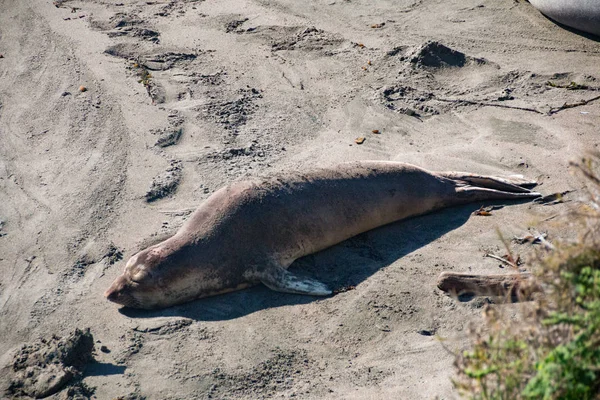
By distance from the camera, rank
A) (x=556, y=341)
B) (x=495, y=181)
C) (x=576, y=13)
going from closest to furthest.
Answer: (x=556, y=341)
(x=495, y=181)
(x=576, y=13)

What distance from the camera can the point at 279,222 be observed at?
18.6 feet

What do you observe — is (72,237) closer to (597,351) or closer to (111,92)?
(111,92)

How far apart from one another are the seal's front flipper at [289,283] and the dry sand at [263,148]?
3.5 inches

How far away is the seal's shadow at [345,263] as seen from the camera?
533cm

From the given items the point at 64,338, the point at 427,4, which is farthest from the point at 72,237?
the point at 427,4

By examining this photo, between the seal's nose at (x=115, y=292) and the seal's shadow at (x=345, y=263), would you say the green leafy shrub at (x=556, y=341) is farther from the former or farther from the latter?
the seal's nose at (x=115, y=292)

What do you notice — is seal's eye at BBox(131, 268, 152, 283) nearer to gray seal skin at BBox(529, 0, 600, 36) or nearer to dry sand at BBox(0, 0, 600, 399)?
dry sand at BBox(0, 0, 600, 399)

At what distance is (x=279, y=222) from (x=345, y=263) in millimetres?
680

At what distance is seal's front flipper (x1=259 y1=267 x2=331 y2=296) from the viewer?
532cm

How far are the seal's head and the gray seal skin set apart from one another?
21.5ft

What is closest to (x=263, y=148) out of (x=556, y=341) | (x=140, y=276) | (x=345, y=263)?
(x=345, y=263)

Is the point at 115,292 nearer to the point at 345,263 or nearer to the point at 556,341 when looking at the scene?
the point at 345,263

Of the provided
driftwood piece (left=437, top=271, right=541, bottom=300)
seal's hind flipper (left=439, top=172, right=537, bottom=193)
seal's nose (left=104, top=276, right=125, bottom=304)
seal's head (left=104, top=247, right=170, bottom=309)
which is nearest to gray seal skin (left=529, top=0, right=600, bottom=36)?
seal's hind flipper (left=439, top=172, right=537, bottom=193)

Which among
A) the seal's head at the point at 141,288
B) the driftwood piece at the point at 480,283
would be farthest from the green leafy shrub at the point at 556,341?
the seal's head at the point at 141,288
